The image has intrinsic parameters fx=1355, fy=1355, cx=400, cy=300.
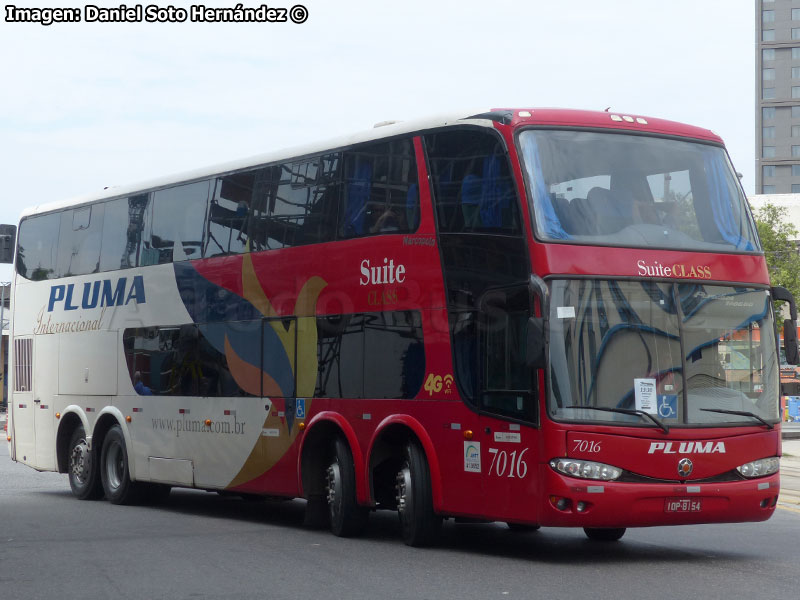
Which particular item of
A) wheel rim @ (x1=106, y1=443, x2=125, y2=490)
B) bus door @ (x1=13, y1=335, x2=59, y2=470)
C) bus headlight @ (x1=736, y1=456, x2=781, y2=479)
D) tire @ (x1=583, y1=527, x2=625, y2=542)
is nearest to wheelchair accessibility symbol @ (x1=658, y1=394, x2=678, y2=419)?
bus headlight @ (x1=736, y1=456, x2=781, y2=479)

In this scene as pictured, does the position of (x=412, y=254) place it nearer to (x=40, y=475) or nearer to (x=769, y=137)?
(x=40, y=475)

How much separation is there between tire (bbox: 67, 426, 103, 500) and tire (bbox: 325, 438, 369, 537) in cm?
594

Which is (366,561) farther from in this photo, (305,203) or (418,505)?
(305,203)

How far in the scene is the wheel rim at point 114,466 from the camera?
58.8ft

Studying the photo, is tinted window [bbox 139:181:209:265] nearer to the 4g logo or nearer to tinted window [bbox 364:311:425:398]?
tinted window [bbox 364:311:425:398]

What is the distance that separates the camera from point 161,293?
16828 millimetres

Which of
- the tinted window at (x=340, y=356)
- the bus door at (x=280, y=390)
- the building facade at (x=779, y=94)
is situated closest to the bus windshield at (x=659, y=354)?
the tinted window at (x=340, y=356)

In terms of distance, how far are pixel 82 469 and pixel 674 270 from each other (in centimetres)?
1026

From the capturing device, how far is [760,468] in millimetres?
11352

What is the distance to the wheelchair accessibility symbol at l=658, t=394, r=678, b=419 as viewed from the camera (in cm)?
1095

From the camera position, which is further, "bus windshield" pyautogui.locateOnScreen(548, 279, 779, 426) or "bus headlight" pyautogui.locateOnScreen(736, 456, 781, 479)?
"bus headlight" pyautogui.locateOnScreen(736, 456, 781, 479)

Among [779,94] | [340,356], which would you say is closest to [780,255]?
[340,356]

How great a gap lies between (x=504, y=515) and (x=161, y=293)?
704cm

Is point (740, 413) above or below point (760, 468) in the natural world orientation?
above
